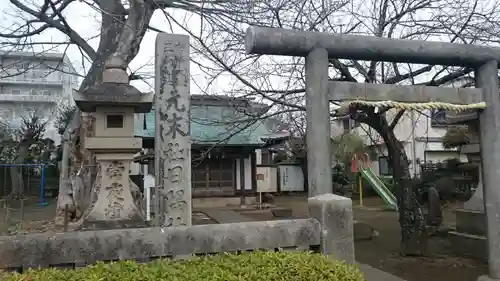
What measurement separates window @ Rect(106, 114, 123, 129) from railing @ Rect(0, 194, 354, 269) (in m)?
3.93

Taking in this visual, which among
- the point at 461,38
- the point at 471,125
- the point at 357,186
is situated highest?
the point at 461,38

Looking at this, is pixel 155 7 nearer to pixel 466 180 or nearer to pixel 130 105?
pixel 130 105

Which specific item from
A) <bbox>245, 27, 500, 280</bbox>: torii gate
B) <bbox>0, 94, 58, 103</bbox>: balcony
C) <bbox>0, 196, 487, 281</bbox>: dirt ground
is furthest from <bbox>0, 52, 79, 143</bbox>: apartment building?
<bbox>245, 27, 500, 280</bbox>: torii gate

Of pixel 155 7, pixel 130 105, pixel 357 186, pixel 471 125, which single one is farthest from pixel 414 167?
pixel 130 105

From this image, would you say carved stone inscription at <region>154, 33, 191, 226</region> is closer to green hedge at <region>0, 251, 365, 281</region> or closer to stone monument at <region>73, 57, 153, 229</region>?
stone monument at <region>73, 57, 153, 229</region>

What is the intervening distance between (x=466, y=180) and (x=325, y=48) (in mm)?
19974

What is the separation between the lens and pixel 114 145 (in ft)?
22.9

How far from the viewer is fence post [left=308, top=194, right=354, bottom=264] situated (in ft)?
13.0

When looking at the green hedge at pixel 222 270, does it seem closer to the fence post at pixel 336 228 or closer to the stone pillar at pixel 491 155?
the fence post at pixel 336 228

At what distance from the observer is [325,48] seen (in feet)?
15.5

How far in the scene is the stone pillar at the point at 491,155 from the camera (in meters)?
5.23

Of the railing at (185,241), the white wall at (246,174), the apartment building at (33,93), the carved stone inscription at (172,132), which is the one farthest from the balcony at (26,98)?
the railing at (185,241)

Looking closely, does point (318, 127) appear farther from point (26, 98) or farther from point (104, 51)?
point (26, 98)

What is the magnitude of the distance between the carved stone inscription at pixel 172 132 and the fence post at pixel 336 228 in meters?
2.29
